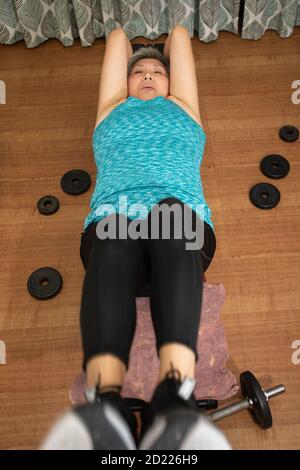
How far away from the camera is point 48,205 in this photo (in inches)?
69.9

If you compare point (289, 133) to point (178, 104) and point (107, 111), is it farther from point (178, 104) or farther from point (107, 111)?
point (107, 111)

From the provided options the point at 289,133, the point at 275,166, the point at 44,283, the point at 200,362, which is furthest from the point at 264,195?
the point at 44,283

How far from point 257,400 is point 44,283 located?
2.50ft

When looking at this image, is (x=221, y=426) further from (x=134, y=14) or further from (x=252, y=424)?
(x=134, y=14)

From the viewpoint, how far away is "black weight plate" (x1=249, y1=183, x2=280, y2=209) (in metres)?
1.74

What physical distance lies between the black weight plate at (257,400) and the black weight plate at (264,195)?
657 millimetres

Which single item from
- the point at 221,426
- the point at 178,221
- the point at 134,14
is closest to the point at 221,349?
the point at 221,426

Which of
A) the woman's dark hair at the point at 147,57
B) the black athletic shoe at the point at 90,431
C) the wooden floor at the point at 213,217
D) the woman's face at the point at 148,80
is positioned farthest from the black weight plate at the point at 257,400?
the woman's dark hair at the point at 147,57

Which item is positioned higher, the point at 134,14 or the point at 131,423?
the point at 134,14

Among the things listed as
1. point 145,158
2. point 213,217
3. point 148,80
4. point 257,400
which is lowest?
point 257,400

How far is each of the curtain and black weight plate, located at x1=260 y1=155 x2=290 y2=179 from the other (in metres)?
0.80

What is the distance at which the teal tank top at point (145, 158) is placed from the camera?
1216 millimetres

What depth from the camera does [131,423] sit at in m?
0.97
